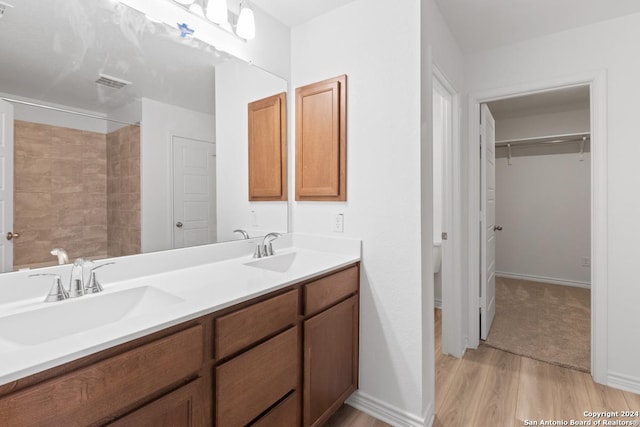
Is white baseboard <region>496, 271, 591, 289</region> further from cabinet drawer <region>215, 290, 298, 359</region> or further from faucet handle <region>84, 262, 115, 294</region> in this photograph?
faucet handle <region>84, 262, 115, 294</region>

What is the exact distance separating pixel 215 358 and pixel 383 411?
Result: 117cm

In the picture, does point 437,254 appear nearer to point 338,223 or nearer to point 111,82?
point 338,223

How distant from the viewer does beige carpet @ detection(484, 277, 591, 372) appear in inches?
95.3

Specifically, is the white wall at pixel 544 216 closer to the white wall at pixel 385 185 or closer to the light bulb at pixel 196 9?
the white wall at pixel 385 185

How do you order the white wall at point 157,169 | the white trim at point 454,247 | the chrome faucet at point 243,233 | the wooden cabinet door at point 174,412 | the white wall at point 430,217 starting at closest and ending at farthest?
the wooden cabinet door at point 174,412, the white wall at point 157,169, the white wall at point 430,217, the chrome faucet at point 243,233, the white trim at point 454,247

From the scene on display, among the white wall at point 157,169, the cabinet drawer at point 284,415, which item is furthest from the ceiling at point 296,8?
the cabinet drawer at point 284,415

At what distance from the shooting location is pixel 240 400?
1138 mm

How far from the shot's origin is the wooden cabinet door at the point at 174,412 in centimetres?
86

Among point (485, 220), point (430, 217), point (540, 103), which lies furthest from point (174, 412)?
point (540, 103)

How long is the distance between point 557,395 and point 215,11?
115 inches

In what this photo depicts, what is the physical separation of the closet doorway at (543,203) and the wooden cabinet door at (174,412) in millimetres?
3175

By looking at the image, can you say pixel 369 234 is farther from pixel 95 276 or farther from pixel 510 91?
pixel 510 91

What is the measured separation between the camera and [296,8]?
6.30 ft

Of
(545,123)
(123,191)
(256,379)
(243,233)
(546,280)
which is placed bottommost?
(546,280)
